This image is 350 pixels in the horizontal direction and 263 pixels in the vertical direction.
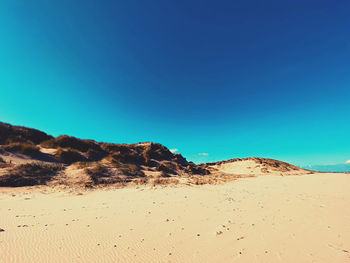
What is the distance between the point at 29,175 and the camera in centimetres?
1040

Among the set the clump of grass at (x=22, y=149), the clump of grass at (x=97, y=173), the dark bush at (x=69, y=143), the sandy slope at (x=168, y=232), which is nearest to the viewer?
the sandy slope at (x=168, y=232)

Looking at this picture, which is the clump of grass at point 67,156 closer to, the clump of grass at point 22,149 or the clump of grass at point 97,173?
the clump of grass at point 22,149

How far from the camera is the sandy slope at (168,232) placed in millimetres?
3465

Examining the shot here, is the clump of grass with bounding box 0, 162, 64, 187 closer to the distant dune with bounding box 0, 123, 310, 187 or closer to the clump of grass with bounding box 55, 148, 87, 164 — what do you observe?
the distant dune with bounding box 0, 123, 310, 187

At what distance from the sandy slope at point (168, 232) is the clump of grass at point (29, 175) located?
2727 millimetres

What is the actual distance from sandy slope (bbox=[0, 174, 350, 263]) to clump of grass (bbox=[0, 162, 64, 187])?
8.95 feet

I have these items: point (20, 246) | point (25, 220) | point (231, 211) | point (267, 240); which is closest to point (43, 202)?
point (25, 220)

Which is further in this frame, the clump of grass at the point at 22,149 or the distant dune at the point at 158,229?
the clump of grass at the point at 22,149

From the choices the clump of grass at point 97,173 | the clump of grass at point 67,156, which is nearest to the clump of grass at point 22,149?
the clump of grass at point 67,156

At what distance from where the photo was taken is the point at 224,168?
40.1 m

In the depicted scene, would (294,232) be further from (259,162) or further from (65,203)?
(259,162)

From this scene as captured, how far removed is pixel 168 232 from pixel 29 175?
1263 centimetres

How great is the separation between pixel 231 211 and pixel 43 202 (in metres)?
9.79

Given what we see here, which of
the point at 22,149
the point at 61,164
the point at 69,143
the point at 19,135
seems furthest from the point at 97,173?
the point at 19,135
